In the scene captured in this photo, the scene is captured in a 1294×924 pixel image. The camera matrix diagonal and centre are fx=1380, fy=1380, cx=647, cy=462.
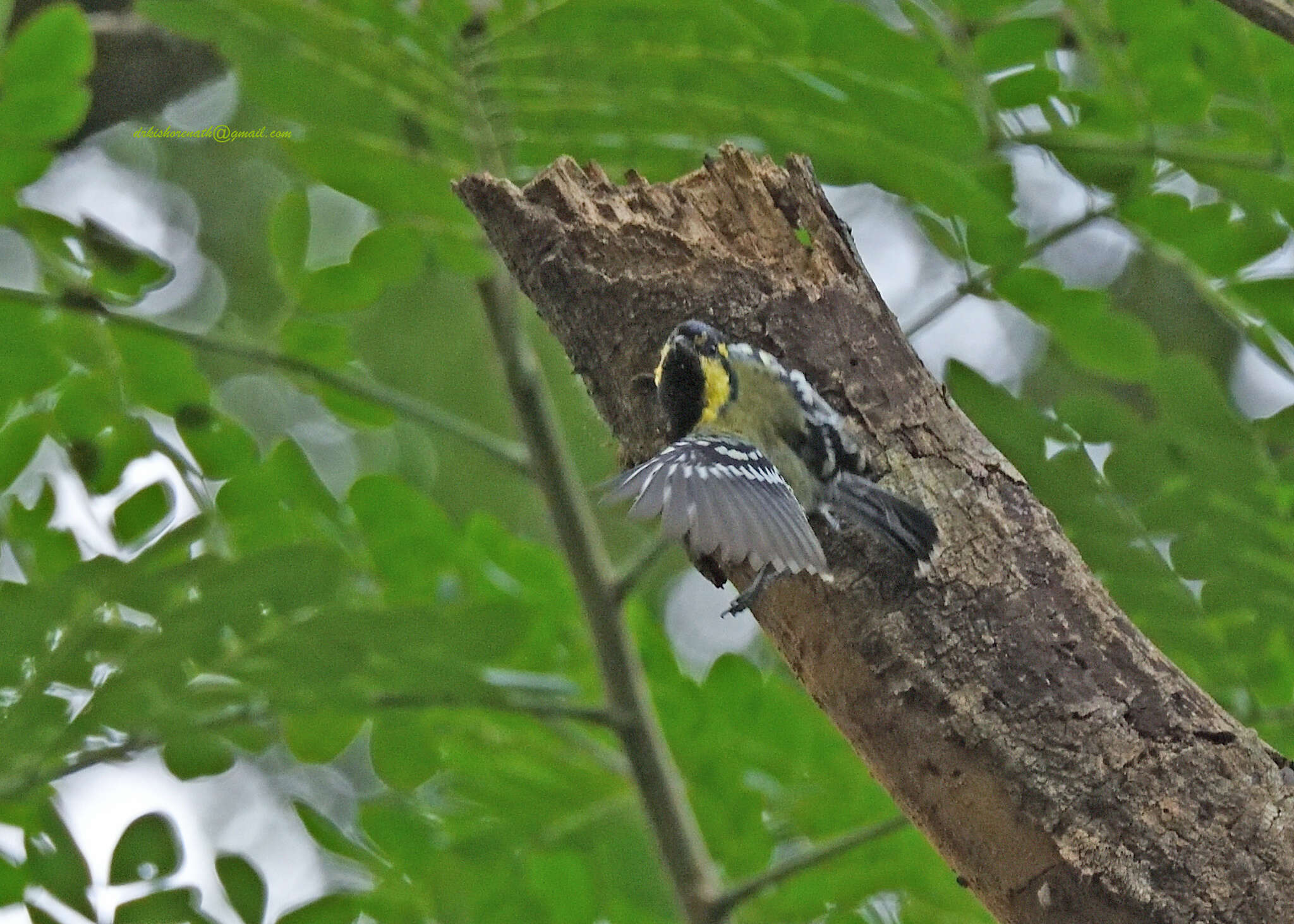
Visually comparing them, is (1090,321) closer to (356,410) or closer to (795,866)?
(795,866)

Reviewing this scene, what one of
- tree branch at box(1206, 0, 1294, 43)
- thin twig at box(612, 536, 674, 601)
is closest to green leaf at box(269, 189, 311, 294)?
thin twig at box(612, 536, 674, 601)

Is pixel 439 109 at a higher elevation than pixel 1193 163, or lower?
higher

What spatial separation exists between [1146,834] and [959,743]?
0.75 feet

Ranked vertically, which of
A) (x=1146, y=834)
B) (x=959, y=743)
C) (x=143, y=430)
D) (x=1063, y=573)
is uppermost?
(x=143, y=430)

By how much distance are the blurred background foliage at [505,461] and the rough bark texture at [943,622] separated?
0.34 meters

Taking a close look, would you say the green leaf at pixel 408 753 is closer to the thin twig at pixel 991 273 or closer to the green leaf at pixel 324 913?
the green leaf at pixel 324 913

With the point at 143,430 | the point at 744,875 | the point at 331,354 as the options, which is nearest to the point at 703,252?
the point at 331,354

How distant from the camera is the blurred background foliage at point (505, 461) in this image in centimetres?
208

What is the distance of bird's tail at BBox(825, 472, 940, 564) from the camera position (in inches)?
66.1

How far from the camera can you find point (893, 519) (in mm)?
1684

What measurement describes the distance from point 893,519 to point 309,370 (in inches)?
44.7

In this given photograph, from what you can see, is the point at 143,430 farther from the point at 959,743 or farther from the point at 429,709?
the point at 959,743

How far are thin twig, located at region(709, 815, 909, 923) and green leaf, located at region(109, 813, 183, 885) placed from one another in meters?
0.89

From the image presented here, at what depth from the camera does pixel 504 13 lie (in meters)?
2.27
